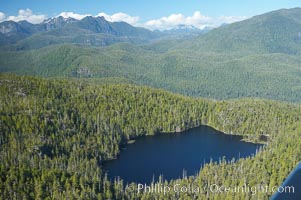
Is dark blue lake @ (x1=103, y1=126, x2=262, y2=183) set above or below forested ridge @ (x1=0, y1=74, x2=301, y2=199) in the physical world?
below

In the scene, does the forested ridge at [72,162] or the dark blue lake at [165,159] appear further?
the dark blue lake at [165,159]

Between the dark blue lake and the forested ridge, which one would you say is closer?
the forested ridge

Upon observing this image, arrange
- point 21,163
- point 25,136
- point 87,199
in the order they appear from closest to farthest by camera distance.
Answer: point 87,199 → point 21,163 → point 25,136

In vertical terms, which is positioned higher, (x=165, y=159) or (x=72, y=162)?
(x=72, y=162)

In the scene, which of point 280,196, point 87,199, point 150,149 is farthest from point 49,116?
point 280,196

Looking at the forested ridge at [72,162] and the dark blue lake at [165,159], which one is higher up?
the forested ridge at [72,162]

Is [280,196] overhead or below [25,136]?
below

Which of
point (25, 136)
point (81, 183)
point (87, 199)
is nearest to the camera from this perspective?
point (87, 199)

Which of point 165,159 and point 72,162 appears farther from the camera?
point 165,159

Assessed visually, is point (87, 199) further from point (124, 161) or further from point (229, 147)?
point (229, 147)

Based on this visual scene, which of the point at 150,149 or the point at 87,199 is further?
the point at 150,149
